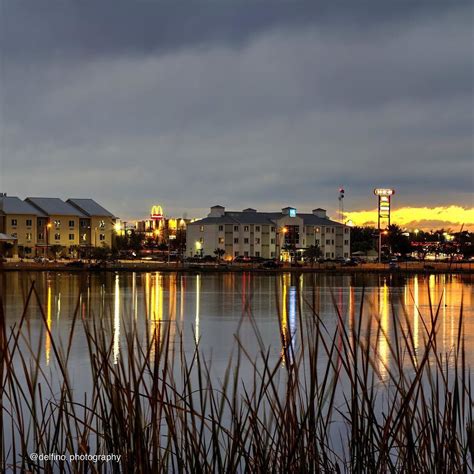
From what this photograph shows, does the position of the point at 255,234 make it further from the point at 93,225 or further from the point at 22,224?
the point at 22,224

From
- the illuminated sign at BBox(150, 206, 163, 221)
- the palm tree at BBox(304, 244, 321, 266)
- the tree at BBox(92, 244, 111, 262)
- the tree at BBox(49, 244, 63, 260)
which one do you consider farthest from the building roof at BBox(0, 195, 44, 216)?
the palm tree at BBox(304, 244, 321, 266)

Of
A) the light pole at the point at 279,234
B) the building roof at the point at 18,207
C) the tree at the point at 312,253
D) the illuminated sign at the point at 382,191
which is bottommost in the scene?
the tree at the point at 312,253

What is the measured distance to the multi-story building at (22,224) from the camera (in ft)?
278

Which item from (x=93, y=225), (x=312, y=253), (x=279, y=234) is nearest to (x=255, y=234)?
(x=279, y=234)

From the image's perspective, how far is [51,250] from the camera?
87.4 metres

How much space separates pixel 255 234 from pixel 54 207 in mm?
26235

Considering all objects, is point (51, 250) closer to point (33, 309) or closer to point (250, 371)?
point (33, 309)

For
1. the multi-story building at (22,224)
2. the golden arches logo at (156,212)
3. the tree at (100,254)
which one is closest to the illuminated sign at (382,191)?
the golden arches logo at (156,212)

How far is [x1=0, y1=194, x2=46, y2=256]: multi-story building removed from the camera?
84.9 metres

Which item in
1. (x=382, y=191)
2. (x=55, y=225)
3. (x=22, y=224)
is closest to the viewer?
(x=22, y=224)

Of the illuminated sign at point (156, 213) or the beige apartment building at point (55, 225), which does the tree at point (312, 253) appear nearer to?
the beige apartment building at point (55, 225)

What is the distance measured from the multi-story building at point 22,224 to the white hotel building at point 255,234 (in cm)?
2064

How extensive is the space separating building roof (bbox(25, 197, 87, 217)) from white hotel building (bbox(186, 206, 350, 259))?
15476 mm

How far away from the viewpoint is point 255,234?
9456 centimetres
